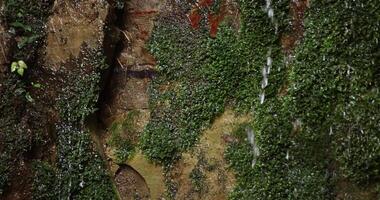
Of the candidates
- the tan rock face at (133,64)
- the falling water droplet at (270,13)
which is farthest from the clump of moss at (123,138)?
the falling water droplet at (270,13)

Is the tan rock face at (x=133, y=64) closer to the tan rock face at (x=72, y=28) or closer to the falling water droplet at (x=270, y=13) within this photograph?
the tan rock face at (x=72, y=28)

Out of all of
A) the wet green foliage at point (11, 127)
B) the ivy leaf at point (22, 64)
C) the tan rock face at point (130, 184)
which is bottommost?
the tan rock face at point (130, 184)

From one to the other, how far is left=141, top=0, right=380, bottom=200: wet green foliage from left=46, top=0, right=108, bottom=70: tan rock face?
53cm

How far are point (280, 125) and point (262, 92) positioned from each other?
0.34 meters

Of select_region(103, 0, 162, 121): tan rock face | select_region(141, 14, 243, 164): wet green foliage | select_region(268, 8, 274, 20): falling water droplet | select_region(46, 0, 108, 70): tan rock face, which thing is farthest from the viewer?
select_region(103, 0, 162, 121): tan rock face

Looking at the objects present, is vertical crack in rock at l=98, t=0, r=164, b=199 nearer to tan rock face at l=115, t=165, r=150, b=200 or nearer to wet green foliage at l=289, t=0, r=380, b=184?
tan rock face at l=115, t=165, r=150, b=200

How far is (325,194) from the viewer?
13.5 ft

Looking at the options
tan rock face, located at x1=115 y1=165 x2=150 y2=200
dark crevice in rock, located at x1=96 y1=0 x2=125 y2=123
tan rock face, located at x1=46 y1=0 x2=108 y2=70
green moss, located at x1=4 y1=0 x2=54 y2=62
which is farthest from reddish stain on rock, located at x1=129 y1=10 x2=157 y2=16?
tan rock face, located at x1=115 y1=165 x2=150 y2=200

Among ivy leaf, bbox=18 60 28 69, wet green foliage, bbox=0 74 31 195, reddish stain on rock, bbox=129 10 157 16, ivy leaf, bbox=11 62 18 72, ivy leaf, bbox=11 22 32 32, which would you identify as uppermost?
reddish stain on rock, bbox=129 10 157 16

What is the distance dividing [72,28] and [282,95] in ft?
6.39

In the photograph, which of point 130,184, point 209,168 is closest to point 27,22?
point 130,184

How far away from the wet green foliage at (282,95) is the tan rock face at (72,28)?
20.9 inches

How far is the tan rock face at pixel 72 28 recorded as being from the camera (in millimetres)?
4891

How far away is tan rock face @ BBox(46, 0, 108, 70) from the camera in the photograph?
489 centimetres
